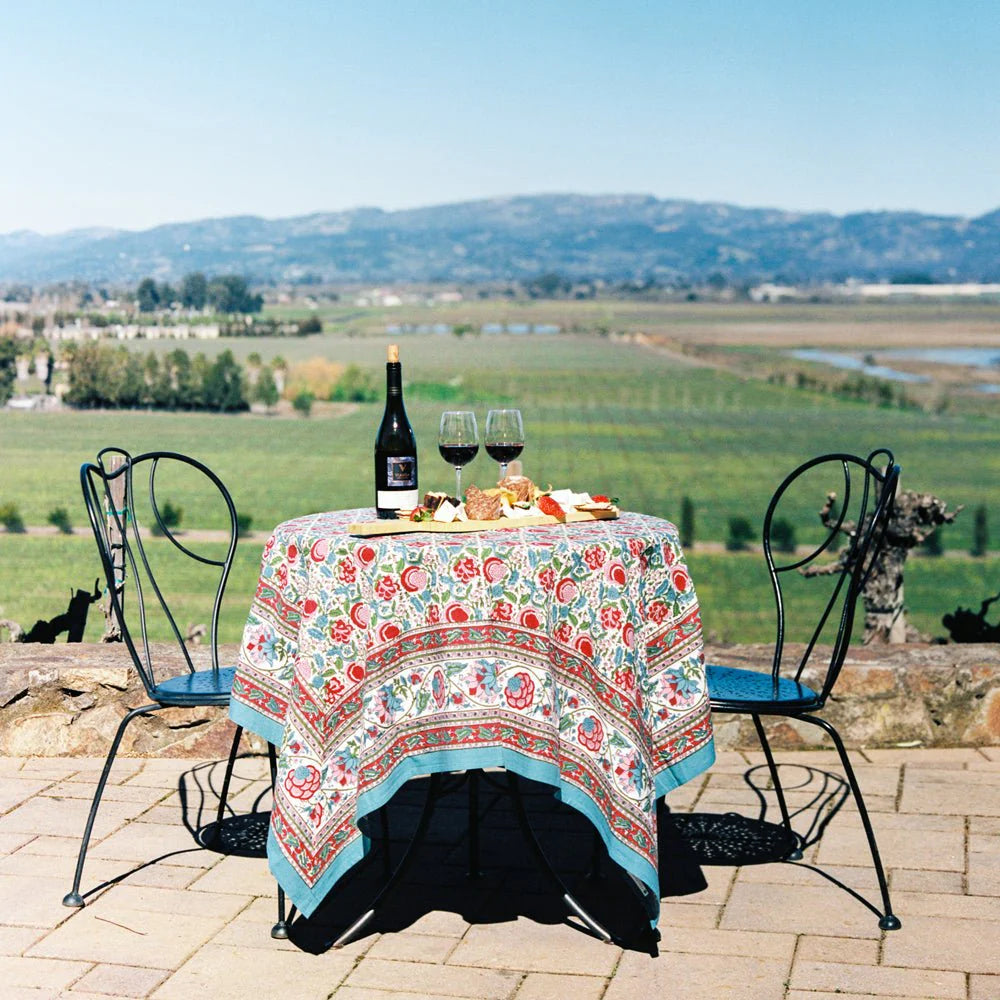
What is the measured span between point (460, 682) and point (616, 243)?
22.0ft

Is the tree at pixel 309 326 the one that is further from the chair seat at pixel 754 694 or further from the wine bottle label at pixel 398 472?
the wine bottle label at pixel 398 472

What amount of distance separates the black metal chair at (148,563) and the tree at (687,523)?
9.12 ft

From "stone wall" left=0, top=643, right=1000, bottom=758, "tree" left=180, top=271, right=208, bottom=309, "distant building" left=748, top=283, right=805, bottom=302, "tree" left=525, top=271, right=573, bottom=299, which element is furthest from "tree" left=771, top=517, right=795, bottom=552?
"stone wall" left=0, top=643, right=1000, bottom=758

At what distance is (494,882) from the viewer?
292cm

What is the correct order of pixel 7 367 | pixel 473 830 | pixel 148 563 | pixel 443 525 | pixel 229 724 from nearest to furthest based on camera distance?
1. pixel 443 525
2. pixel 473 830
3. pixel 148 563
4. pixel 229 724
5. pixel 7 367

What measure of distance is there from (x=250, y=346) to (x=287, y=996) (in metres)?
5.57

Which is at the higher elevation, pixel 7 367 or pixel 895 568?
pixel 7 367

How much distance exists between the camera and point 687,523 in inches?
330

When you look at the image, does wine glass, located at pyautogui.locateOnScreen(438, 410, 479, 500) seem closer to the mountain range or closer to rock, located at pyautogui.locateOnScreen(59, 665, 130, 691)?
rock, located at pyautogui.locateOnScreen(59, 665, 130, 691)

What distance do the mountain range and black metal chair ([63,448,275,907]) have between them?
160cm

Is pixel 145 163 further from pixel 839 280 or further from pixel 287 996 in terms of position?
pixel 287 996

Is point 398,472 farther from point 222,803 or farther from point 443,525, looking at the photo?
point 222,803

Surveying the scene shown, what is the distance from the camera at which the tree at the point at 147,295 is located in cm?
746

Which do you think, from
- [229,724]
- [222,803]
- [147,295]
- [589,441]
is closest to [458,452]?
[222,803]
